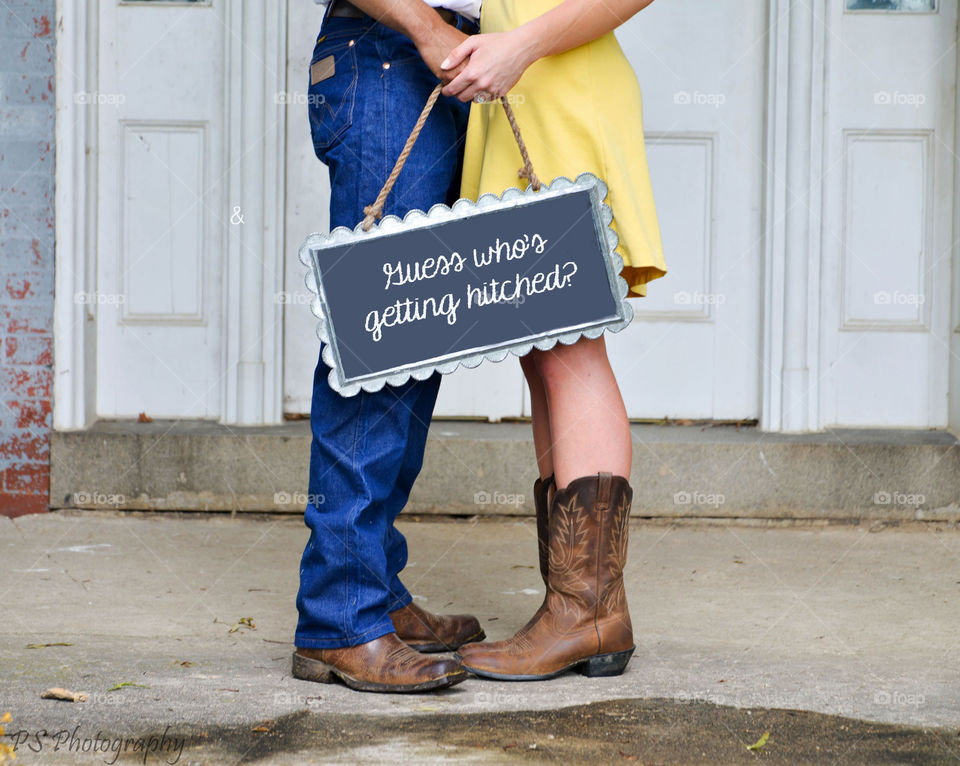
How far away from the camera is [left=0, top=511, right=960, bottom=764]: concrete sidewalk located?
158 cm

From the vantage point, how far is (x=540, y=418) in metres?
2.00

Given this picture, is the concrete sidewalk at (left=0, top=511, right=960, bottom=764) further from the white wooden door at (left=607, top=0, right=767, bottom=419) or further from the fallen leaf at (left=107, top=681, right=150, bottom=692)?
the white wooden door at (left=607, top=0, right=767, bottom=419)

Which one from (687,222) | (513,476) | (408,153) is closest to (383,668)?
(408,153)

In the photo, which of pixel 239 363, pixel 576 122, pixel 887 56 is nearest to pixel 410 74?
pixel 576 122

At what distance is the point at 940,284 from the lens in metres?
3.32

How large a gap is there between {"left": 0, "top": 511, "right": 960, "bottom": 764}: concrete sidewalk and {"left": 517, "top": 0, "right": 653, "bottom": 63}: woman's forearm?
1015mm

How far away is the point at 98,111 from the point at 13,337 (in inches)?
28.2

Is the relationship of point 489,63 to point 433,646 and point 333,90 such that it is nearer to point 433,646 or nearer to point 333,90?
point 333,90

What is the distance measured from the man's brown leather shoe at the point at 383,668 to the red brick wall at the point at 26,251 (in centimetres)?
162

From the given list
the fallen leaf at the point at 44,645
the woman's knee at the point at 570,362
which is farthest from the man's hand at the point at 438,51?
the fallen leaf at the point at 44,645

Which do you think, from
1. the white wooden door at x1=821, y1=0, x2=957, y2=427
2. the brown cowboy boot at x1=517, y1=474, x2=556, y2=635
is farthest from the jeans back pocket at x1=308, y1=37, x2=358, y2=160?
the white wooden door at x1=821, y1=0, x2=957, y2=427

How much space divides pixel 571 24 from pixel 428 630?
107 cm

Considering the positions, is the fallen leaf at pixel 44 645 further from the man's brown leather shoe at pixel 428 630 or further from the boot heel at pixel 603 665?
the boot heel at pixel 603 665

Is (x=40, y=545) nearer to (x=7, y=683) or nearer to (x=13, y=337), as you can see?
(x=13, y=337)
